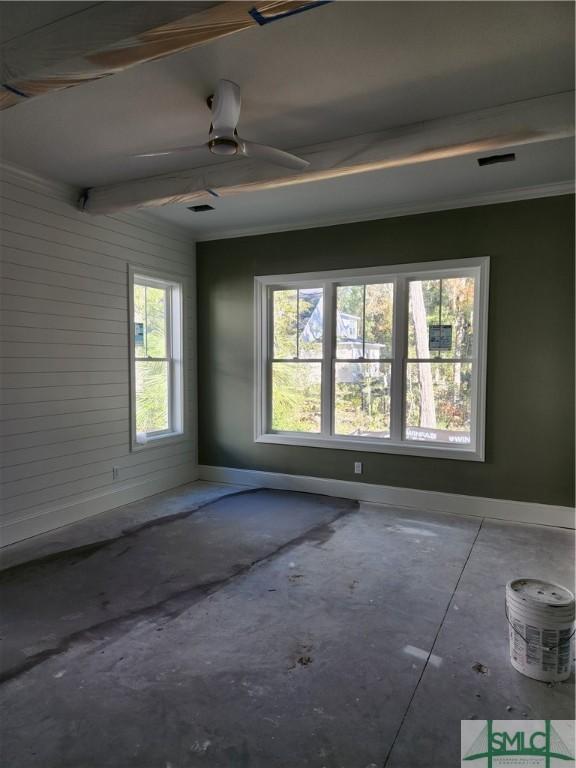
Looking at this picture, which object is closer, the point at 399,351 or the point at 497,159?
the point at 497,159

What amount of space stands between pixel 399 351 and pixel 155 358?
269 centimetres

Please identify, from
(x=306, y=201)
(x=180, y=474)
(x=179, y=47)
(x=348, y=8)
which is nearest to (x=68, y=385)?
(x=180, y=474)

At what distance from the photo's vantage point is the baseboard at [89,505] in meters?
3.83

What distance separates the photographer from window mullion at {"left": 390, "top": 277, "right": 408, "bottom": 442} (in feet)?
15.9

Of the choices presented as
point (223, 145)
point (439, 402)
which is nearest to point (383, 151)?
point (223, 145)

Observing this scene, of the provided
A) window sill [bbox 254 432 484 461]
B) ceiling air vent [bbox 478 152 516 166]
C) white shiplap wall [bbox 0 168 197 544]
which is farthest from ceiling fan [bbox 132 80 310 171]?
window sill [bbox 254 432 484 461]

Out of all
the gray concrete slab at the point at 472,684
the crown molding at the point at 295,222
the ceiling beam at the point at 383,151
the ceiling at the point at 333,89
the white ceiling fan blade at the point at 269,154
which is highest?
the ceiling at the point at 333,89

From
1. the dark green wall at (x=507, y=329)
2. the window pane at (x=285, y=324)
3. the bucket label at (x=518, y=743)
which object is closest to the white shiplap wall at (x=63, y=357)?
the window pane at (x=285, y=324)

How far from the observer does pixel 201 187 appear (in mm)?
3758

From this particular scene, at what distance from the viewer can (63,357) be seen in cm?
419

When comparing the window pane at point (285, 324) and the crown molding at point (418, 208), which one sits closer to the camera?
the crown molding at point (418, 208)

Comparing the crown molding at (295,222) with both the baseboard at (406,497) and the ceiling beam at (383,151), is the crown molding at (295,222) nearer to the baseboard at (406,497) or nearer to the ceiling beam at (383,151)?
the ceiling beam at (383,151)

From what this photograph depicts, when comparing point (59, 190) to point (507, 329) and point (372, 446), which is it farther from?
point (507, 329)

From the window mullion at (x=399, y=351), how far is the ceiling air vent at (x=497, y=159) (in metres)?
1.42
